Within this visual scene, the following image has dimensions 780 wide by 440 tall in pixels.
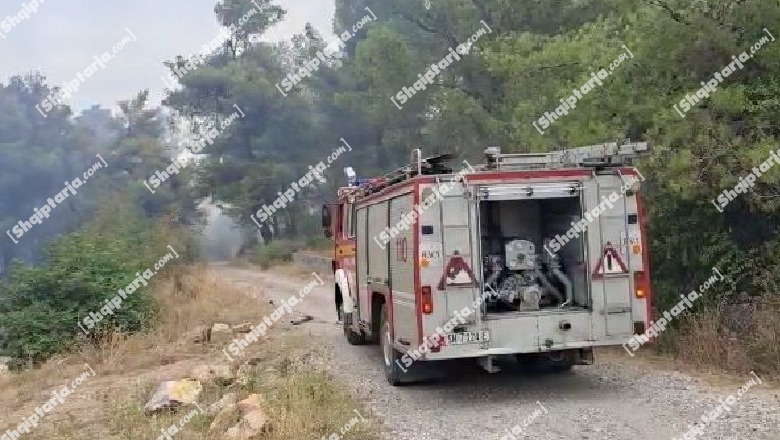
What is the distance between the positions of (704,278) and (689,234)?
0.66 meters

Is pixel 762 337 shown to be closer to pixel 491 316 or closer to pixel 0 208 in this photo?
pixel 491 316

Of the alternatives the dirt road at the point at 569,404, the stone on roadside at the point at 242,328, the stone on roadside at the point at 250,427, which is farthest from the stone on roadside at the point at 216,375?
the stone on roadside at the point at 242,328

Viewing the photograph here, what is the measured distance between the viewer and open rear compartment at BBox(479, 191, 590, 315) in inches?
347

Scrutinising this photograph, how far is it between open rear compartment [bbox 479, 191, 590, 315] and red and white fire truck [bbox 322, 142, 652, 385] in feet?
0.05

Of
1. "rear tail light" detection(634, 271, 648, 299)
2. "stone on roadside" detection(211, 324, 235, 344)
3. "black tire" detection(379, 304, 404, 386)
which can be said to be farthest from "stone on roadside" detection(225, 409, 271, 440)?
"stone on roadside" detection(211, 324, 235, 344)

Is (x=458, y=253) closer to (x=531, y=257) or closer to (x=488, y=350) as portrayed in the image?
(x=488, y=350)

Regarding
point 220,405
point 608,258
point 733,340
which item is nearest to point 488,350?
point 608,258

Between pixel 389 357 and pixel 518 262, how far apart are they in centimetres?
210

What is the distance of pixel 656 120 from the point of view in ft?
36.7

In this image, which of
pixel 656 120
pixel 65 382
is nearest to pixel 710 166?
pixel 656 120

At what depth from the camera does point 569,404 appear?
8406 millimetres

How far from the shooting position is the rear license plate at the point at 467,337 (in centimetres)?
818

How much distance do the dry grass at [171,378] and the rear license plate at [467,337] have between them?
1267 millimetres

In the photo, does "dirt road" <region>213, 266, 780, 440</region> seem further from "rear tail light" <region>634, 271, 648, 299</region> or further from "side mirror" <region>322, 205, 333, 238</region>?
"side mirror" <region>322, 205, 333, 238</region>
